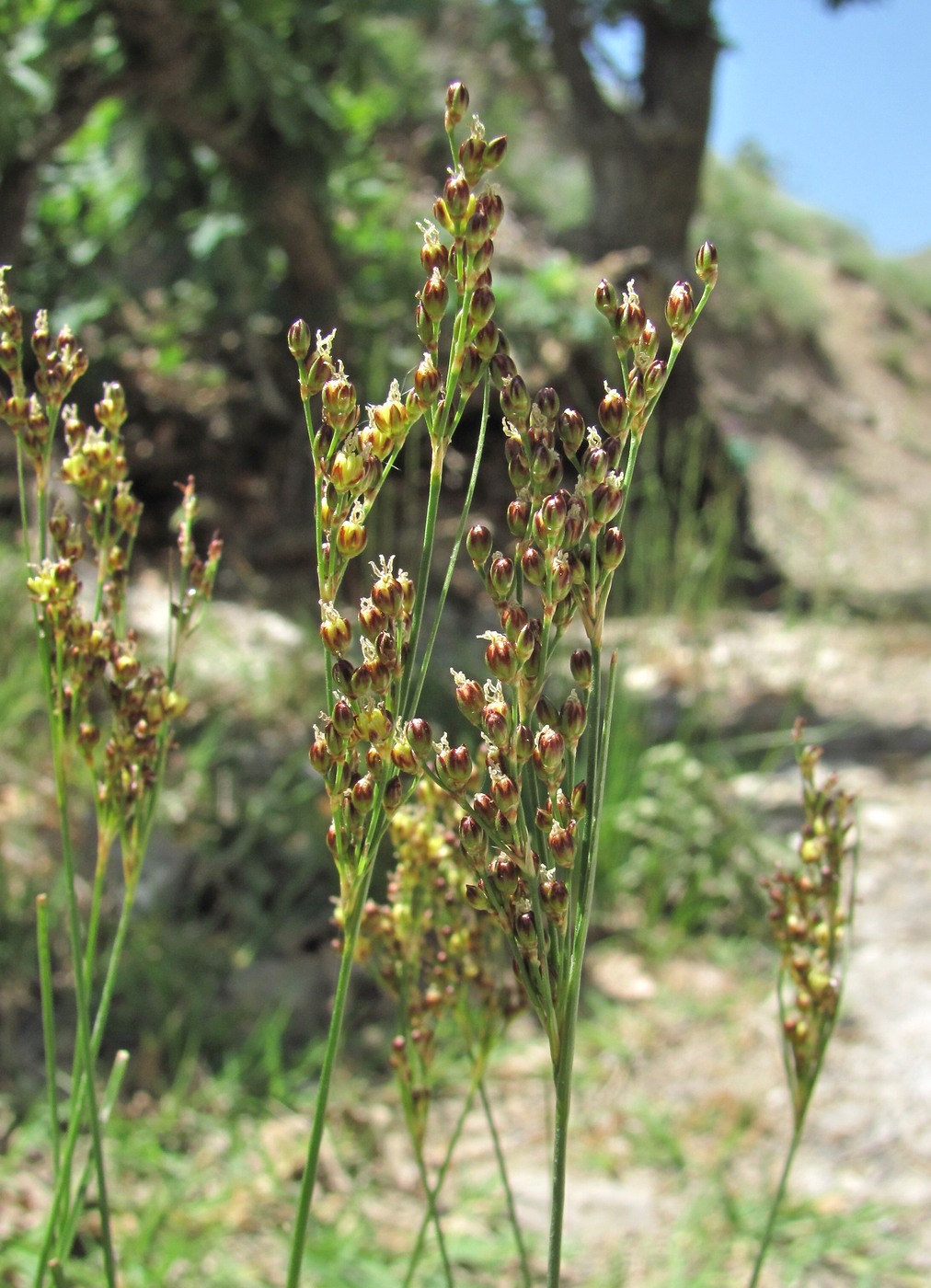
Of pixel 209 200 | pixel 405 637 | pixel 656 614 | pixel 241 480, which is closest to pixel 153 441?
pixel 241 480

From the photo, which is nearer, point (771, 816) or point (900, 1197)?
point (900, 1197)

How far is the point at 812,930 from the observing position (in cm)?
76

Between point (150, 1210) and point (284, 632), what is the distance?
2211mm

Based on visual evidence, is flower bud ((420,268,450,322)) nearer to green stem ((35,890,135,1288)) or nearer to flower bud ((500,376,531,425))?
flower bud ((500,376,531,425))

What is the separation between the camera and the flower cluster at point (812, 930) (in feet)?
2.28

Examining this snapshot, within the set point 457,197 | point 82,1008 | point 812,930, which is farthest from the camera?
point 812,930

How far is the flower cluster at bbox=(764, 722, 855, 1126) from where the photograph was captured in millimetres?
696

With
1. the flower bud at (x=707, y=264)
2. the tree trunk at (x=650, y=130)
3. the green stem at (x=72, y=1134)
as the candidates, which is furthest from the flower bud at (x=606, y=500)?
the tree trunk at (x=650, y=130)

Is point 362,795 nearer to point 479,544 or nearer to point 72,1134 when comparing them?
point 479,544

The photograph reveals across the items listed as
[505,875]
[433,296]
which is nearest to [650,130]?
[433,296]

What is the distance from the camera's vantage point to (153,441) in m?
4.16

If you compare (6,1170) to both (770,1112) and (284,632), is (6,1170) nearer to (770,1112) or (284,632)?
(770,1112)

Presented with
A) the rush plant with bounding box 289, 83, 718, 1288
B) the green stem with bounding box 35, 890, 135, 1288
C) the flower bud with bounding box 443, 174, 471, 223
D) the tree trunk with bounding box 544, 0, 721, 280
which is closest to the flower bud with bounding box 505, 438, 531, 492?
the rush plant with bounding box 289, 83, 718, 1288

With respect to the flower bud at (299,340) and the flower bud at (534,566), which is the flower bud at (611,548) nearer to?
the flower bud at (534,566)
